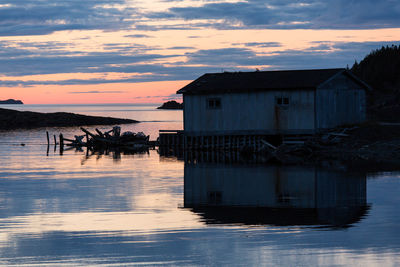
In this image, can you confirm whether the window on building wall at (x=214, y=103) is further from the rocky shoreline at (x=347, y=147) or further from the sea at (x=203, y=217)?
the sea at (x=203, y=217)

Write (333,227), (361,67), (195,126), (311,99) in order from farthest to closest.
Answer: (361,67)
(195,126)
(311,99)
(333,227)

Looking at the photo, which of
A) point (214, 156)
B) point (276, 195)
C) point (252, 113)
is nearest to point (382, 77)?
point (252, 113)

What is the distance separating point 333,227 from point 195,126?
30.5 meters

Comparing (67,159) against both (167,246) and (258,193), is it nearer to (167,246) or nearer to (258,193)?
(258,193)

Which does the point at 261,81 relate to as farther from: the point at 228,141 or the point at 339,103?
the point at 339,103

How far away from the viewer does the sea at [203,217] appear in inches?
553

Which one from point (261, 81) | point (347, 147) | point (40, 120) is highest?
point (261, 81)

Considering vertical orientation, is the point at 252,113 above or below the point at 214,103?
below

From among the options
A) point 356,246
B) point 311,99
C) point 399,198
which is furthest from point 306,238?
point 311,99

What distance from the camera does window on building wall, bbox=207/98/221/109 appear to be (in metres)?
46.5

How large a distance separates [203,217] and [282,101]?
26733mm

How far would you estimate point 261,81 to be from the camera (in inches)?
1829

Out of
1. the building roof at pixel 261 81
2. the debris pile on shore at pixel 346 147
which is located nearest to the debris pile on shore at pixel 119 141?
the building roof at pixel 261 81

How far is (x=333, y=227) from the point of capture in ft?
55.7
